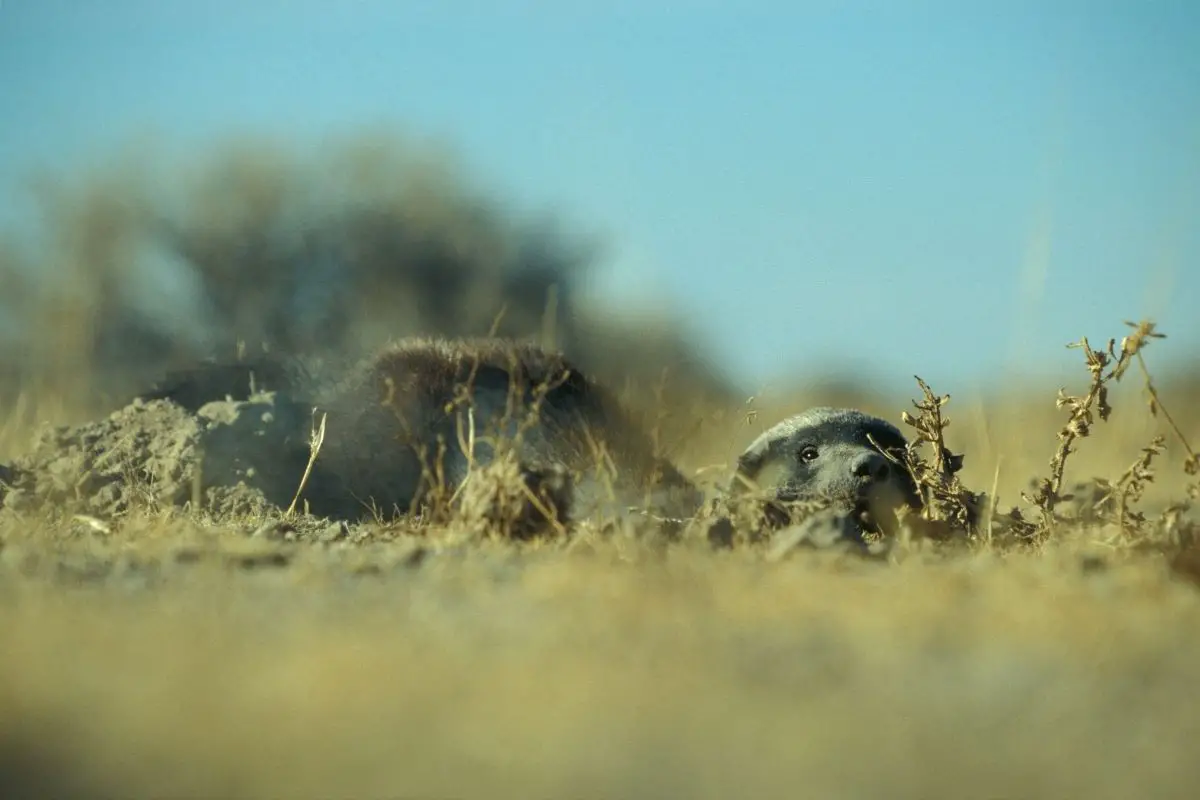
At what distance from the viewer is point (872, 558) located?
15.4ft

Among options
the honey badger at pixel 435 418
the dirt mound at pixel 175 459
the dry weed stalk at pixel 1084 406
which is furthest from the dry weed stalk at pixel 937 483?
the dirt mound at pixel 175 459

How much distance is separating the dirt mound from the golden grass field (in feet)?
6.38

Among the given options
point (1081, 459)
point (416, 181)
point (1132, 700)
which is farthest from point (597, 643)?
point (416, 181)

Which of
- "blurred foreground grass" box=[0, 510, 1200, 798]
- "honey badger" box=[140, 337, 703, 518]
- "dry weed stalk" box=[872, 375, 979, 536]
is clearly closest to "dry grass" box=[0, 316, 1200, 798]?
"blurred foreground grass" box=[0, 510, 1200, 798]

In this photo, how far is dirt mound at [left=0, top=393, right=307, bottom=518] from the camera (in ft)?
23.1

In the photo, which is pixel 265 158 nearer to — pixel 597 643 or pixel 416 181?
pixel 416 181

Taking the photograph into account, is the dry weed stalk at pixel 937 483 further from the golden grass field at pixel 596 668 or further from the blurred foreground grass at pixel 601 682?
the blurred foreground grass at pixel 601 682

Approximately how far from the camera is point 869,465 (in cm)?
631

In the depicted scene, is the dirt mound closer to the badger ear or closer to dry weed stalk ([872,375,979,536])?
the badger ear

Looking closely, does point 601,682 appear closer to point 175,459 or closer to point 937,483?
point 937,483

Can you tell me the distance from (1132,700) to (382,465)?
18.8 ft

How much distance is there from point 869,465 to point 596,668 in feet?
12.5

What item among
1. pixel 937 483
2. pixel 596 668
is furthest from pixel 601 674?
pixel 937 483

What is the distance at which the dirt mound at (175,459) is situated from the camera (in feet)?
23.1
